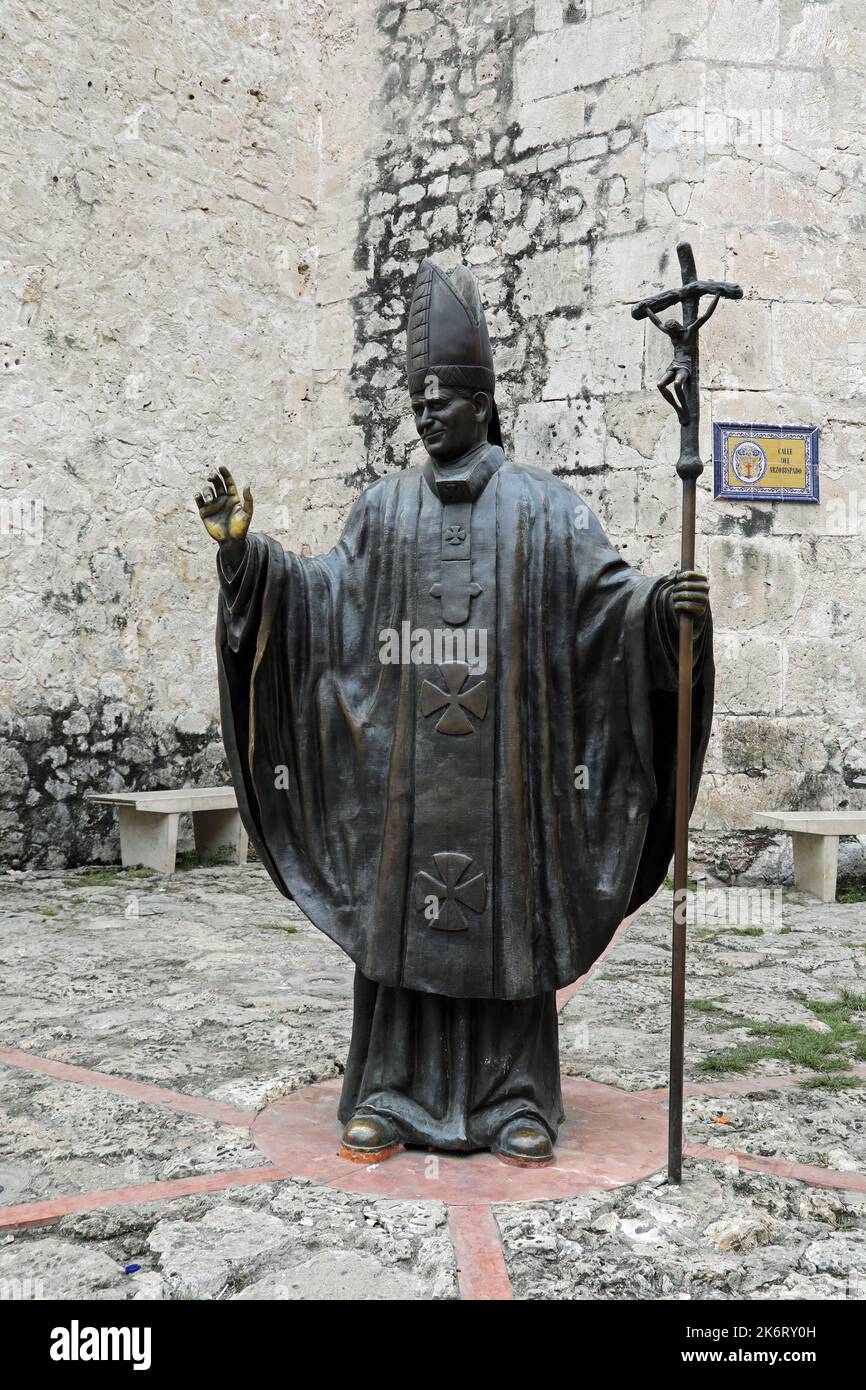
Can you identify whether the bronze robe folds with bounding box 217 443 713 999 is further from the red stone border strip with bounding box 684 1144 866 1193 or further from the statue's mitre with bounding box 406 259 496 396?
the red stone border strip with bounding box 684 1144 866 1193

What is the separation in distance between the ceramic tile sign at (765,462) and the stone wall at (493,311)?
100mm

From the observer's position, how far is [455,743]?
3.15 meters

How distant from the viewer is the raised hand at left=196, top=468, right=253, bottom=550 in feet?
10.0

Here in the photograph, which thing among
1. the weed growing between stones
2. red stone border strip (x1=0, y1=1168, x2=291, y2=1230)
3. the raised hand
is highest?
the raised hand

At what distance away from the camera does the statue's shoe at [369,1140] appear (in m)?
3.15

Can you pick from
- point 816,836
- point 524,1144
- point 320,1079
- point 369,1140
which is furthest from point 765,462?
point 369,1140

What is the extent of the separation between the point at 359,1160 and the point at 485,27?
24.8 ft

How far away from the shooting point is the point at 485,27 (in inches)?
323

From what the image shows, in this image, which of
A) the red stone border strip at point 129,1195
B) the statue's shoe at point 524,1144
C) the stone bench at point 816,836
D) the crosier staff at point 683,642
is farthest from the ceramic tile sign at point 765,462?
the red stone border strip at point 129,1195

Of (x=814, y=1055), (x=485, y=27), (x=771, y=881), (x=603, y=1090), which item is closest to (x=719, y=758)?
(x=771, y=881)

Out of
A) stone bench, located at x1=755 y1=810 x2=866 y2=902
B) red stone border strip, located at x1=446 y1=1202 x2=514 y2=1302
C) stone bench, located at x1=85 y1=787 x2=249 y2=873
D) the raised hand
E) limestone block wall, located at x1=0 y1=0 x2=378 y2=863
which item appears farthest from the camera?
stone bench, located at x1=85 y1=787 x2=249 y2=873

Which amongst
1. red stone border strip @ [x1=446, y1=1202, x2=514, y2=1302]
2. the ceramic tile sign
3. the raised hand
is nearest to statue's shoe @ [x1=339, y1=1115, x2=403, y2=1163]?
red stone border strip @ [x1=446, y1=1202, x2=514, y2=1302]

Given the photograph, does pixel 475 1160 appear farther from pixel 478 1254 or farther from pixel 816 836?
pixel 816 836

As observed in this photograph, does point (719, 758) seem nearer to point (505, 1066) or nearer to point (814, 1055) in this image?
point (814, 1055)
